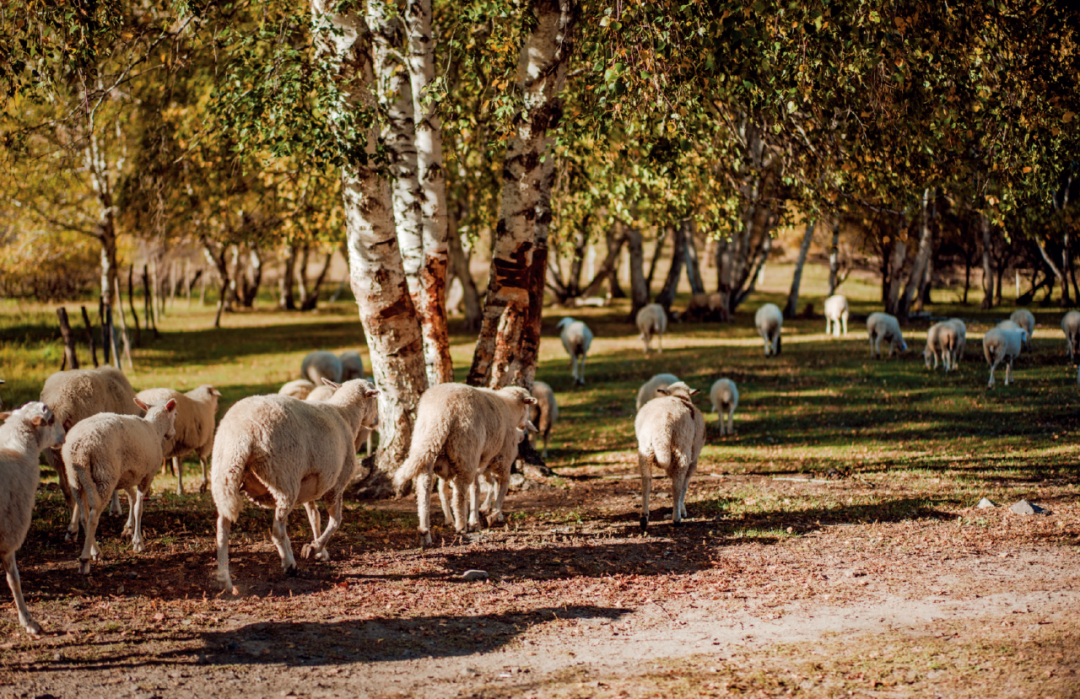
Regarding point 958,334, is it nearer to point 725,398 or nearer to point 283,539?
point 725,398

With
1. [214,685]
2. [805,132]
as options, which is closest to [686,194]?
[805,132]

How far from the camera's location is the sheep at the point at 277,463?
6711mm

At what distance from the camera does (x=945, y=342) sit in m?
22.2

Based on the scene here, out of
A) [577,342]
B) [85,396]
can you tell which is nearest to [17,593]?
[85,396]

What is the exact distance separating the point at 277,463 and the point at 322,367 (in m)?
11.9

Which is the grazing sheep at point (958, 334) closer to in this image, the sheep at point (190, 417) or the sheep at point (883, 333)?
the sheep at point (883, 333)

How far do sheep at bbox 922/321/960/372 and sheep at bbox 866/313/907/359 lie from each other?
2.13 meters

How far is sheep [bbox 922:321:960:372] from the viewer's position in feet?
72.5

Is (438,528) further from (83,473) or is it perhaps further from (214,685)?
(214,685)

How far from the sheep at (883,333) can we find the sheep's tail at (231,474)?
21707 mm

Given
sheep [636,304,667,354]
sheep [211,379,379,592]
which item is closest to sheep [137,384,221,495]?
sheep [211,379,379,592]

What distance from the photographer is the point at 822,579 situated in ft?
24.3

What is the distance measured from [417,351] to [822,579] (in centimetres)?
507

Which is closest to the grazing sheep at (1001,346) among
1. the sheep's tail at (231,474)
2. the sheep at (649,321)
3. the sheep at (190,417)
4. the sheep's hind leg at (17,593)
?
the sheep at (649,321)
